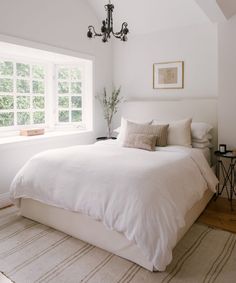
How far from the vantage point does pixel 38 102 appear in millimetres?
4406

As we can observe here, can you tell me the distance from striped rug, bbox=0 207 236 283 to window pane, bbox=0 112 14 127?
1.76 m

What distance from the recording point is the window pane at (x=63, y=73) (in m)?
4.60

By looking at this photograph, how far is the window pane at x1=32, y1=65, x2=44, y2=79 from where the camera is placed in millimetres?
4301

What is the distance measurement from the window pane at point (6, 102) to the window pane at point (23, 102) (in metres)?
0.12

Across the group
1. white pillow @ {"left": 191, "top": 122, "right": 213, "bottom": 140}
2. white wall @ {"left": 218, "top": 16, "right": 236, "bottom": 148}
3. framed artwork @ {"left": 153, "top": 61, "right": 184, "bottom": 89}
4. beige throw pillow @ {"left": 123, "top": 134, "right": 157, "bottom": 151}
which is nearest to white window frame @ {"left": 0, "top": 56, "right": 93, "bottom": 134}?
framed artwork @ {"left": 153, "top": 61, "right": 184, "bottom": 89}

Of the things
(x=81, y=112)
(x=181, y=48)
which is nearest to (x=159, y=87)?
(x=181, y=48)

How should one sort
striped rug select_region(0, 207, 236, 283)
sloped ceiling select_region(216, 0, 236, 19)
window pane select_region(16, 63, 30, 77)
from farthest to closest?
window pane select_region(16, 63, 30, 77)
sloped ceiling select_region(216, 0, 236, 19)
striped rug select_region(0, 207, 236, 283)

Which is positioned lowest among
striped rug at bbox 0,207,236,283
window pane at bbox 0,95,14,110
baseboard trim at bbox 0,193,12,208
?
striped rug at bbox 0,207,236,283

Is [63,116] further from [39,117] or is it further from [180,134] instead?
[180,134]

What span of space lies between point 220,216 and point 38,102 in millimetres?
3173

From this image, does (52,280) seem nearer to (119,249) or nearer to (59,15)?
(119,249)

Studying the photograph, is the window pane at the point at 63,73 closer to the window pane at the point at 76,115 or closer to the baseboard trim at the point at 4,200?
the window pane at the point at 76,115

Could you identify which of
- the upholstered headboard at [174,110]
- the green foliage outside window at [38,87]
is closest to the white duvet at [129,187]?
the upholstered headboard at [174,110]

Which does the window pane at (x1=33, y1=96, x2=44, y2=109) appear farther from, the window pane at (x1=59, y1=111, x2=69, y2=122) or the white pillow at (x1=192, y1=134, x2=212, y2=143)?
the white pillow at (x1=192, y1=134, x2=212, y2=143)
